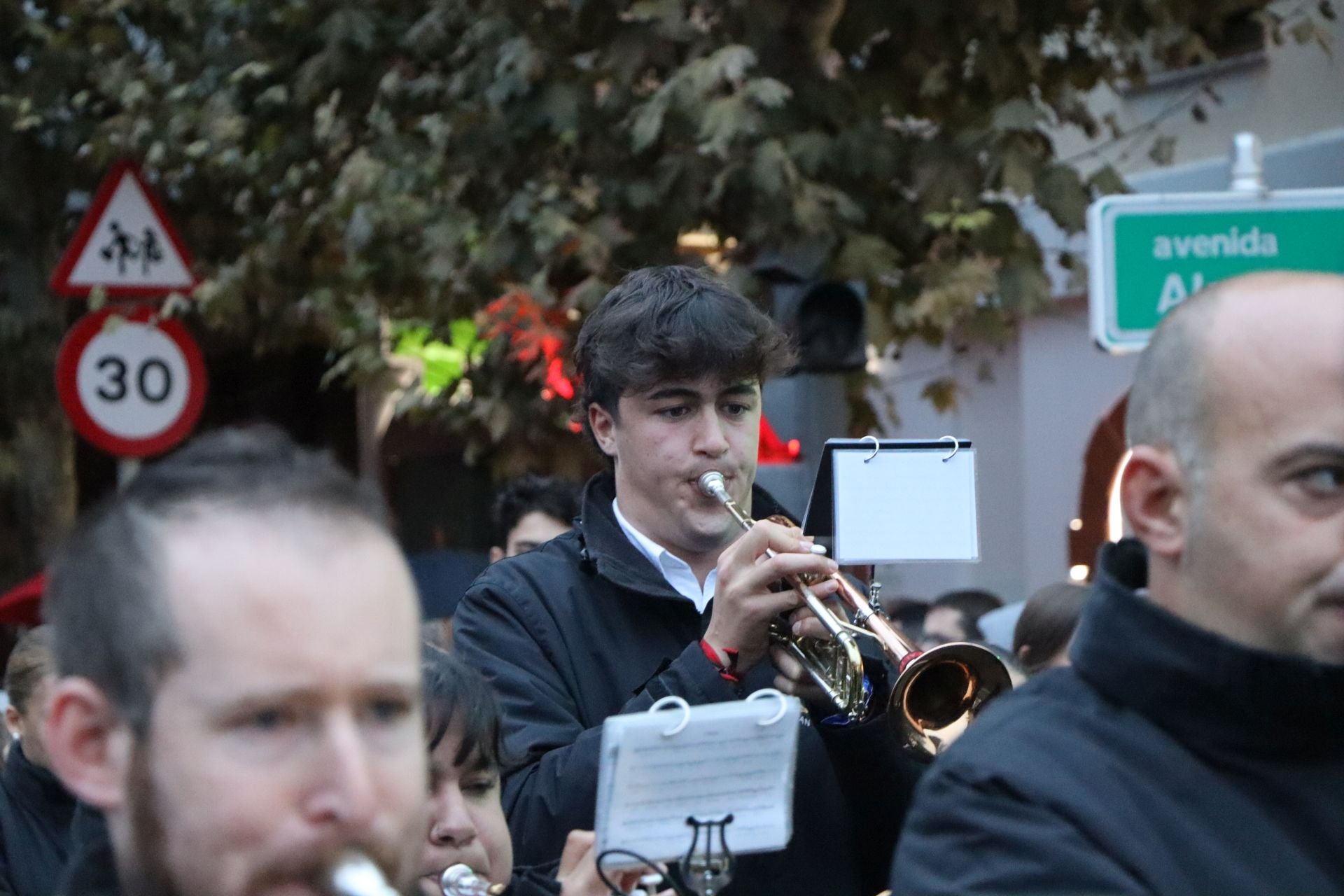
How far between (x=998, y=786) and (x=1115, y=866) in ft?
0.48

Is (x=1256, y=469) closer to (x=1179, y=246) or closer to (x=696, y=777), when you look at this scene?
(x=696, y=777)

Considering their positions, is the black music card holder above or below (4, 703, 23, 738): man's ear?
above

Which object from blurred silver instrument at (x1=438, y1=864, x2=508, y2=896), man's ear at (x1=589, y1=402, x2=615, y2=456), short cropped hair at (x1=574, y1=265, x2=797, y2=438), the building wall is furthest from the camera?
the building wall

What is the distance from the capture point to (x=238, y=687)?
1.75 meters

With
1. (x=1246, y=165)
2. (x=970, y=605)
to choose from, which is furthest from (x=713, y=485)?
(x=970, y=605)

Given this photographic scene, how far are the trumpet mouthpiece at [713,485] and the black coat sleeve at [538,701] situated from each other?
33 cm

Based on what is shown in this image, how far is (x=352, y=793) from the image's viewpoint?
68.9 inches

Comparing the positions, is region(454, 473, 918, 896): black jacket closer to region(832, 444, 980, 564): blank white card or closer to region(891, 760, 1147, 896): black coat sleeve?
region(832, 444, 980, 564): blank white card

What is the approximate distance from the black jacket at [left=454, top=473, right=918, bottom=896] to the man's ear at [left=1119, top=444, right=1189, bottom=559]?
0.85 m

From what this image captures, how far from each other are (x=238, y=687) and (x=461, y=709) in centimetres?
127

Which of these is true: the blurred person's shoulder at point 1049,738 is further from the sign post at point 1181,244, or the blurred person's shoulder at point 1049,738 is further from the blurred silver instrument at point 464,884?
the sign post at point 1181,244

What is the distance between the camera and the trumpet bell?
10.4 feet

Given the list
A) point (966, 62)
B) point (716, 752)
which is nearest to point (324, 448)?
point (716, 752)

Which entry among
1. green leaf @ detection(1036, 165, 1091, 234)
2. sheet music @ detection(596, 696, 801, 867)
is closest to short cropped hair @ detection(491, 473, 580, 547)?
green leaf @ detection(1036, 165, 1091, 234)
